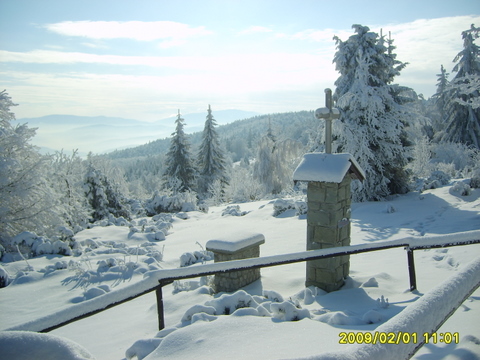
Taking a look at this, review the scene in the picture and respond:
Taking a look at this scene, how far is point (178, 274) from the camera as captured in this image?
3.32 metres

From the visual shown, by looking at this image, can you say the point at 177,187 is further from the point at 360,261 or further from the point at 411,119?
the point at 360,261

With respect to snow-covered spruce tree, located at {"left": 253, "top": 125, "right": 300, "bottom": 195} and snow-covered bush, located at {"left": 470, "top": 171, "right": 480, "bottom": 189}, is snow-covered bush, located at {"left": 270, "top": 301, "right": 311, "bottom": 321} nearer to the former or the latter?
snow-covered bush, located at {"left": 470, "top": 171, "right": 480, "bottom": 189}

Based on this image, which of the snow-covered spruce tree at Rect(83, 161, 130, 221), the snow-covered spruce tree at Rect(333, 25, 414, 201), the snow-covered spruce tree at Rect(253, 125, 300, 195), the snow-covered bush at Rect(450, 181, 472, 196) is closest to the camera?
the snow-covered bush at Rect(450, 181, 472, 196)

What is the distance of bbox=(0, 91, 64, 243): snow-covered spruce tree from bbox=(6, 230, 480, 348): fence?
714 centimetres

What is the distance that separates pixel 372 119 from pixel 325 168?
843cm

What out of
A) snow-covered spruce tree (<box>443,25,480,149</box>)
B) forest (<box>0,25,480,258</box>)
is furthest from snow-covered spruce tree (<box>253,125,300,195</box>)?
snow-covered spruce tree (<box>443,25,480,149</box>)

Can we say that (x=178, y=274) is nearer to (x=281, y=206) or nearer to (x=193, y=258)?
(x=193, y=258)

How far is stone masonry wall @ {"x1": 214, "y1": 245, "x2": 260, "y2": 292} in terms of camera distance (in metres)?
5.25

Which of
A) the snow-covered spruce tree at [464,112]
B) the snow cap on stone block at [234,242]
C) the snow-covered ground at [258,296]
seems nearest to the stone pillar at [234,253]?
the snow cap on stone block at [234,242]

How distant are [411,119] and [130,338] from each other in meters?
12.7

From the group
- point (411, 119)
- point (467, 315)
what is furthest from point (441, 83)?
point (467, 315)

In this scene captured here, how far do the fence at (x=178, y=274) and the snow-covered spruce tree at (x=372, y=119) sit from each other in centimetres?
876

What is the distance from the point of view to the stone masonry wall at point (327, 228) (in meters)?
5.03

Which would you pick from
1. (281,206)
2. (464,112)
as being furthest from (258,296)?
(464,112)
